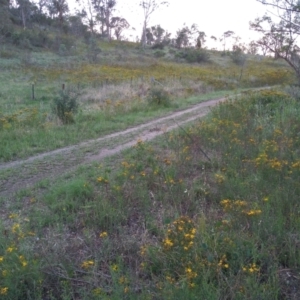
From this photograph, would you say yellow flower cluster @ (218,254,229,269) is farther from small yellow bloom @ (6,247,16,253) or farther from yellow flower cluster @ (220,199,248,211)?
small yellow bloom @ (6,247,16,253)

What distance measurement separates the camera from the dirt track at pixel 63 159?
6.32 m

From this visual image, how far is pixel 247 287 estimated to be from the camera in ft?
11.2

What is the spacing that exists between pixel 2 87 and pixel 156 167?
1384cm

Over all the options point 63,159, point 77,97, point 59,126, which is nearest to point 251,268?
point 63,159

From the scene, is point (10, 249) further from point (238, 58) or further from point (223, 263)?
point (238, 58)

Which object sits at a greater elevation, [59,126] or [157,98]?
[157,98]

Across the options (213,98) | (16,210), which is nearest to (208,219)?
(16,210)

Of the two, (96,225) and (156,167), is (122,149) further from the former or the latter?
(96,225)

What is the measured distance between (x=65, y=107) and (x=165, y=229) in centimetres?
687

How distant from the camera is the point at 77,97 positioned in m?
12.9

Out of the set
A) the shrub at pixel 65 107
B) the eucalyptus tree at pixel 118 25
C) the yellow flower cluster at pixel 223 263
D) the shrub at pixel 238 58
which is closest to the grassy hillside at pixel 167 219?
the yellow flower cluster at pixel 223 263

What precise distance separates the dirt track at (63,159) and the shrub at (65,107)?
1.49m

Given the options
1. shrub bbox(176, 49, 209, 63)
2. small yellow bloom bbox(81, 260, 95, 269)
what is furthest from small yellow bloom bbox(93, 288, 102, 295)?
shrub bbox(176, 49, 209, 63)

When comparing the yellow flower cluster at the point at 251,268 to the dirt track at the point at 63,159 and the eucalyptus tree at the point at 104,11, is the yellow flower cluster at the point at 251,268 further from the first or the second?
the eucalyptus tree at the point at 104,11
